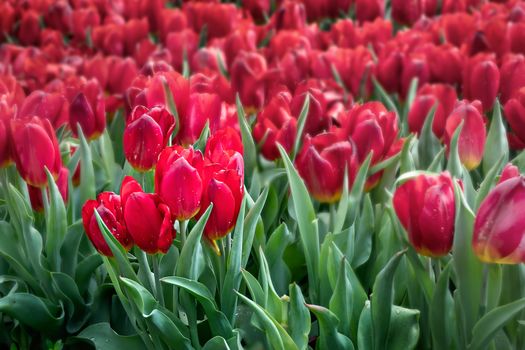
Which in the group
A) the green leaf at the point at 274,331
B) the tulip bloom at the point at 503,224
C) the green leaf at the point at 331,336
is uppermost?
the tulip bloom at the point at 503,224

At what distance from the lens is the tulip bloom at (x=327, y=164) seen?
4.27 ft

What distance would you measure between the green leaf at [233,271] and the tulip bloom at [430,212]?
220mm

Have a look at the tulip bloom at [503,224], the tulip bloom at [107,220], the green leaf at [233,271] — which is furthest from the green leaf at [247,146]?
the tulip bloom at [503,224]

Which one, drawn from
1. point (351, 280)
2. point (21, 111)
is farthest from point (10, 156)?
point (351, 280)

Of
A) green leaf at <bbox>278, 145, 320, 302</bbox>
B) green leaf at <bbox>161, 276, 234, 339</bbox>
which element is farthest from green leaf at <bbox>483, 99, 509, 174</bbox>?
green leaf at <bbox>161, 276, 234, 339</bbox>

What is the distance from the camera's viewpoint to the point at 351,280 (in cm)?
119

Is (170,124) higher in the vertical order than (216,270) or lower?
higher

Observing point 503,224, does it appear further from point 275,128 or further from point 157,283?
point 275,128

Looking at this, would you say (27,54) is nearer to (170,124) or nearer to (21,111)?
(21,111)

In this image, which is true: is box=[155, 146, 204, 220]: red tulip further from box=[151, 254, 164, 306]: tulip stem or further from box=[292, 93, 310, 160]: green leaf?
box=[292, 93, 310, 160]: green leaf

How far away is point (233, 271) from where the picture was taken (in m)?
1.14

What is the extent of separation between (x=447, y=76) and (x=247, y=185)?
849 millimetres

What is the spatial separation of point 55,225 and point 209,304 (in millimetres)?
347

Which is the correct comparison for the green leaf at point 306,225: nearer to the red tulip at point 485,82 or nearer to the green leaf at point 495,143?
the green leaf at point 495,143
